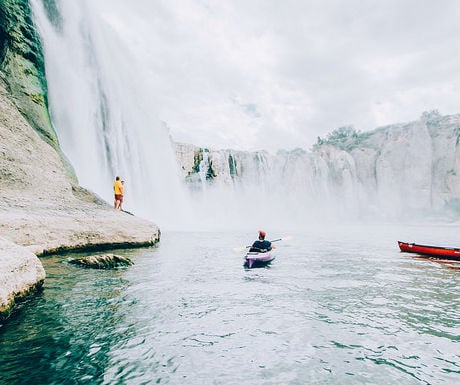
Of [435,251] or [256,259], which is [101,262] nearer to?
[256,259]

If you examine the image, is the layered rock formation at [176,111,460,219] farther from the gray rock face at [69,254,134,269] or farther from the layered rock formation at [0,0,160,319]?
the gray rock face at [69,254,134,269]

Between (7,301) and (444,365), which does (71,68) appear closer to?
(7,301)

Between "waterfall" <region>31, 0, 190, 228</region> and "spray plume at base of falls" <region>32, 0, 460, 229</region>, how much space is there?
70 mm

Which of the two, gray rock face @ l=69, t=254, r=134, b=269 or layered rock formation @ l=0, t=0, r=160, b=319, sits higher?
layered rock formation @ l=0, t=0, r=160, b=319

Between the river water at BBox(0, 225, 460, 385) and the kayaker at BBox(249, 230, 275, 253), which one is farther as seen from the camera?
the kayaker at BBox(249, 230, 275, 253)

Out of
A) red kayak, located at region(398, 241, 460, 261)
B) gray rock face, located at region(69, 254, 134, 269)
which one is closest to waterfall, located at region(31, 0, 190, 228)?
gray rock face, located at region(69, 254, 134, 269)

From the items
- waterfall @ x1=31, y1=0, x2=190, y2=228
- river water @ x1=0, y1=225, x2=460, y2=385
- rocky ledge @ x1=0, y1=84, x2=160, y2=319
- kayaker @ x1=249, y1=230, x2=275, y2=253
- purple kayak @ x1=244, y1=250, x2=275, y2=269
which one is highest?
waterfall @ x1=31, y1=0, x2=190, y2=228

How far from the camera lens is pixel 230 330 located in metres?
4.92

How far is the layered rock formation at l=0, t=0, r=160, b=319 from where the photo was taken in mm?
9461

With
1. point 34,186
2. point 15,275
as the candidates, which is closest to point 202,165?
point 34,186

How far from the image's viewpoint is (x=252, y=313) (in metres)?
5.77

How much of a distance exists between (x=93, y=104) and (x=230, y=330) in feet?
65.7

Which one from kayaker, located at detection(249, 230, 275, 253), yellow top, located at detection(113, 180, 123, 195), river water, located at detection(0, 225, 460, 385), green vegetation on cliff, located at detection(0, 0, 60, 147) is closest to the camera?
river water, located at detection(0, 225, 460, 385)

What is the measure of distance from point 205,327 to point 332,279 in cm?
504
